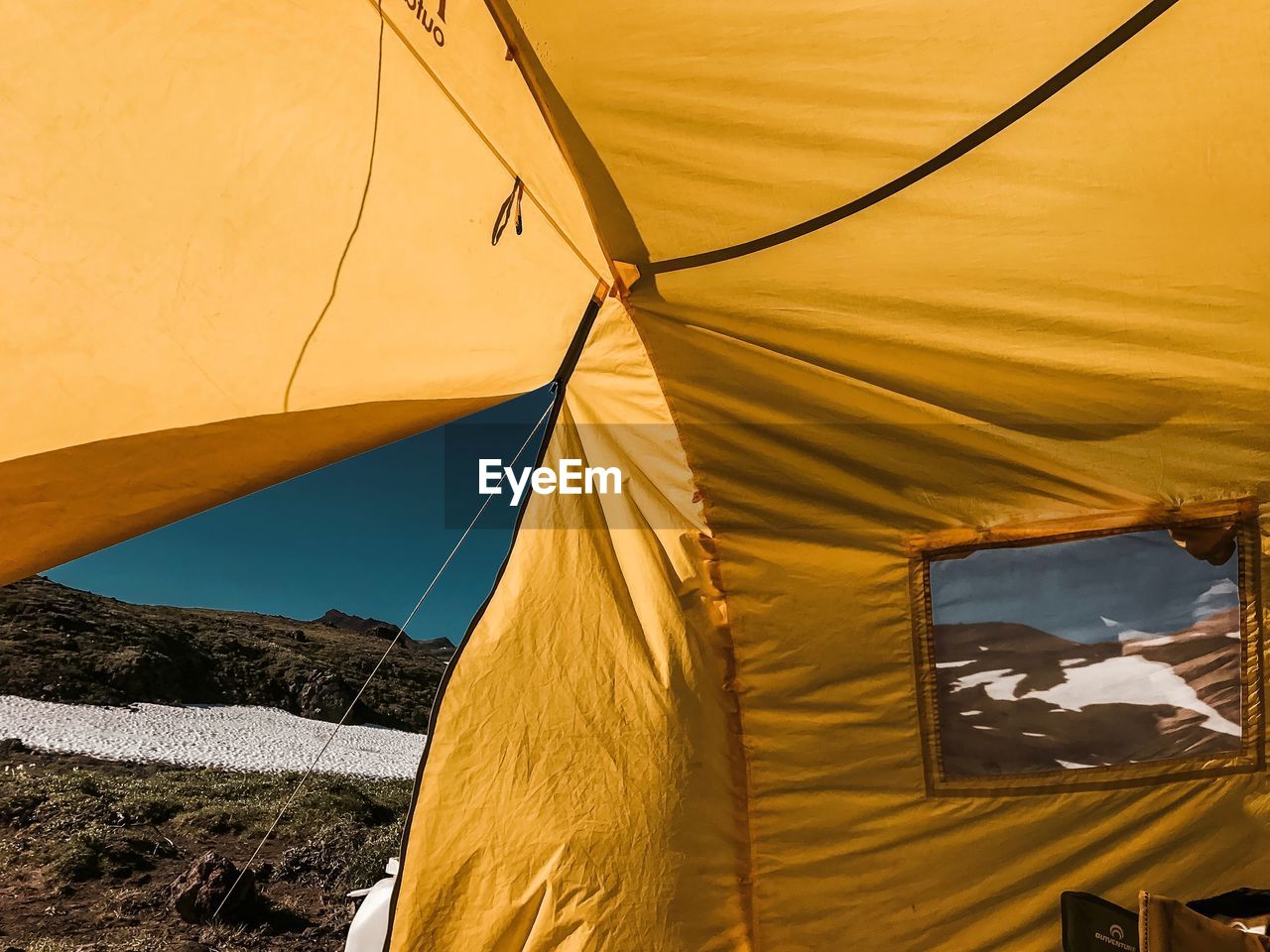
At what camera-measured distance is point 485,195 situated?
2.84m

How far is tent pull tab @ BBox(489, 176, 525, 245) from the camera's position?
2820 millimetres

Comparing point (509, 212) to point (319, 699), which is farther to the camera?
point (319, 699)

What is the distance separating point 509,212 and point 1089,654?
2.22 m

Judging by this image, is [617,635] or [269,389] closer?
[617,635]

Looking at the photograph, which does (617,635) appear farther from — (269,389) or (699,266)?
(269,389)

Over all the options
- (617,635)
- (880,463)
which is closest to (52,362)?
(617,635)

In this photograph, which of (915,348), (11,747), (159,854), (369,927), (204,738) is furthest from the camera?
(204,738)

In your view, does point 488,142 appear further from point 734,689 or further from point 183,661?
point 183,661

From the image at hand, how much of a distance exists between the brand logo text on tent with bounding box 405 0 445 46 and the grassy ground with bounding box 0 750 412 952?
5.76 m

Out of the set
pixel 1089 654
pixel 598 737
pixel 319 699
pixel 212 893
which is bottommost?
pixel 212 893

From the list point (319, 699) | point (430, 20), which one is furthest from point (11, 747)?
point (319, 699)

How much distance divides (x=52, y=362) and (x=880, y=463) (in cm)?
267

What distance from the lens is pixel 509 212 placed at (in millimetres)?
2875

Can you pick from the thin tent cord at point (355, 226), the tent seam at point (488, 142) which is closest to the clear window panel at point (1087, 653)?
the tent seam at point (488, 142)
